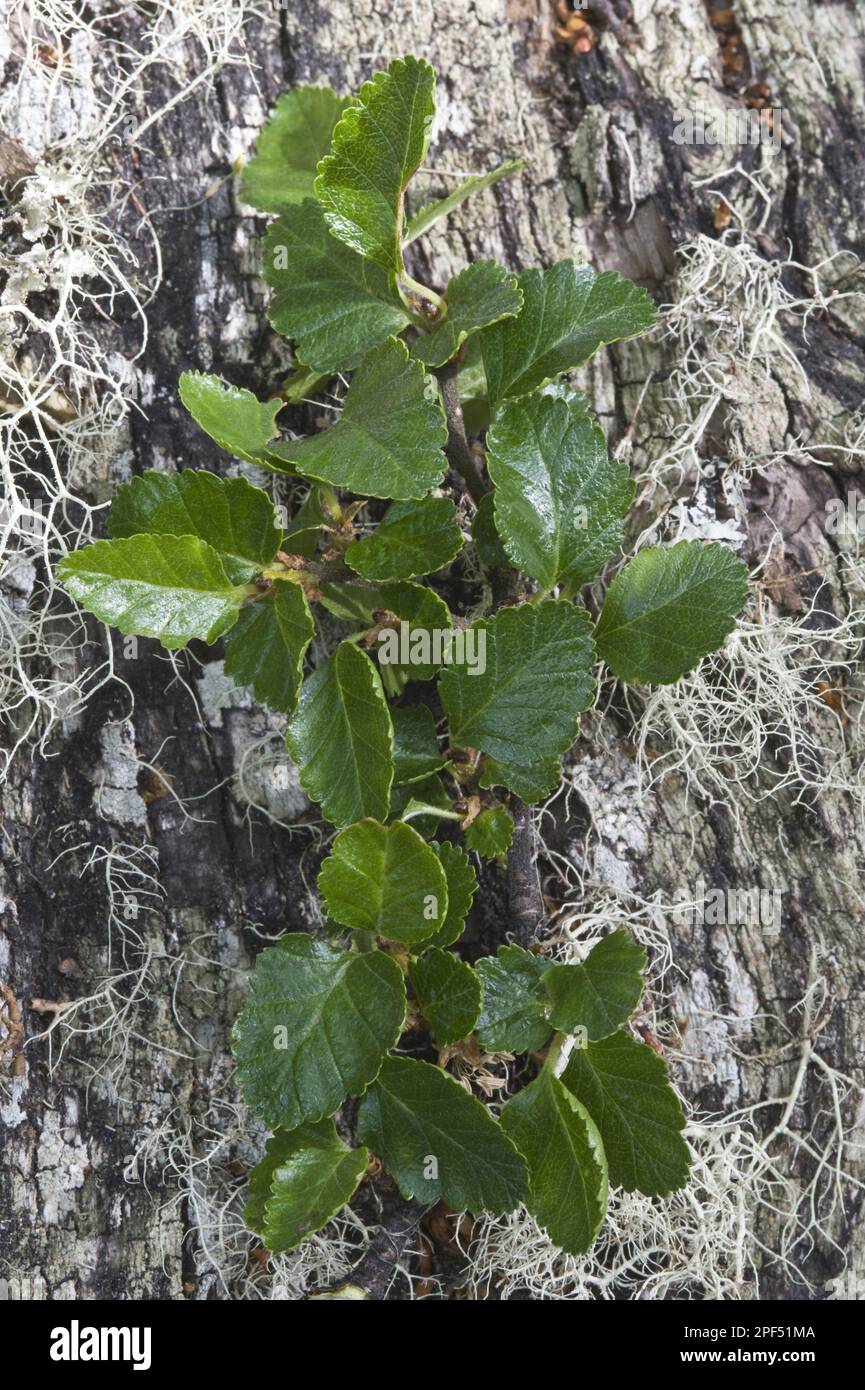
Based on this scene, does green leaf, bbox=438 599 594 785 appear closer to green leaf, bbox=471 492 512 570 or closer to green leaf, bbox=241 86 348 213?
green leaf, bbox=471 492 512 570

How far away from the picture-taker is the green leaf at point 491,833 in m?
1.30

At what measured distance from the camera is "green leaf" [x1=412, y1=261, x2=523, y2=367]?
1.22m

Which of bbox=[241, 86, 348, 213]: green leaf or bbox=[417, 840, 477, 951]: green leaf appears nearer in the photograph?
bbox=[417, 840, 477, 951]: green leaf

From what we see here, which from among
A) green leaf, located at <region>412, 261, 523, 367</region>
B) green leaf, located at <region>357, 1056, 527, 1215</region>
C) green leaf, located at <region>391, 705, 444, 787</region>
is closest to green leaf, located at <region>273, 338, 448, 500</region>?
green leaf, located at <region>412, 261, 523, 367</region>

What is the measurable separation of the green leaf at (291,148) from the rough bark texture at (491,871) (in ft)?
0.33

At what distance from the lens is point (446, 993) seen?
4.07 feet

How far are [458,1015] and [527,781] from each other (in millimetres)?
265

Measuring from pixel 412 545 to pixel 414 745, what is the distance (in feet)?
0.75

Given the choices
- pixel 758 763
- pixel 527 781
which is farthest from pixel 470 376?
pixel 758 763

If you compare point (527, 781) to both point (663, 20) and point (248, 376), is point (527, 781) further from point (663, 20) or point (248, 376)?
point (663, 20)

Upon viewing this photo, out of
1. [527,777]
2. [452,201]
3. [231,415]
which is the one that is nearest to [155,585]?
[231,415]

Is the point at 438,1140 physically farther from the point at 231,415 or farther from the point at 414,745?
the point at 231,415

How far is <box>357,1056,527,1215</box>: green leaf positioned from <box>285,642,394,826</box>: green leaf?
286 millimetres
